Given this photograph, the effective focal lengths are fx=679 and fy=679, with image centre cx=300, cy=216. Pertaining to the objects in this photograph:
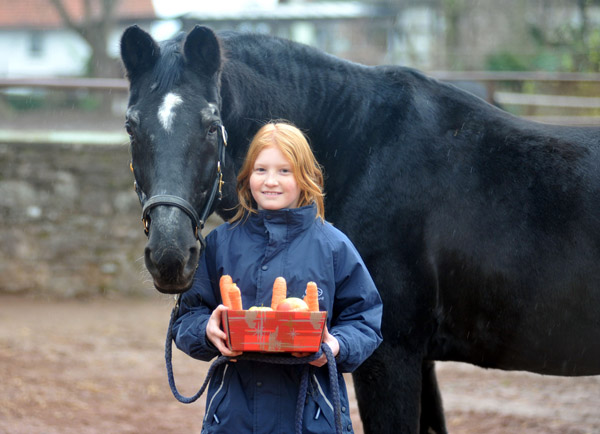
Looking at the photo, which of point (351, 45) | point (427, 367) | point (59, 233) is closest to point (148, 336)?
point (59, 233)

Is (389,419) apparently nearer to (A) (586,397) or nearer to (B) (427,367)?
(B) (427,367)

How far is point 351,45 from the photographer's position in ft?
85.8

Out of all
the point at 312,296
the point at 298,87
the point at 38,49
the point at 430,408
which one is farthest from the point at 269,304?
the point at 38,49

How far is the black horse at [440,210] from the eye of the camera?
8.63 feet

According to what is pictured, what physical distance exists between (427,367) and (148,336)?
3962 mm

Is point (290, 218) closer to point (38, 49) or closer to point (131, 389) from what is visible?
point (131, 389)

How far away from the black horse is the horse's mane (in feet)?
0.05

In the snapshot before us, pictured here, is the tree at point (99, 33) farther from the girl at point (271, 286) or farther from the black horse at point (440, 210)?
the girl at point (271, 286)

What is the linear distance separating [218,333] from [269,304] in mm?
183

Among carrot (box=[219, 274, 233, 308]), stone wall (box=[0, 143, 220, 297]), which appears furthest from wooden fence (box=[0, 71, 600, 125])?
carrot (box=[219, 274, 233, 308])

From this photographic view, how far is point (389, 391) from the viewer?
8.66 feet

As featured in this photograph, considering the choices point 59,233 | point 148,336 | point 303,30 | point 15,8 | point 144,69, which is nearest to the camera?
point 144,69

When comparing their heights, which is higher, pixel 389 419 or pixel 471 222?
pixel 471 222

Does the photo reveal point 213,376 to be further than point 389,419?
No
